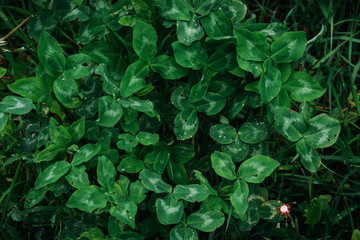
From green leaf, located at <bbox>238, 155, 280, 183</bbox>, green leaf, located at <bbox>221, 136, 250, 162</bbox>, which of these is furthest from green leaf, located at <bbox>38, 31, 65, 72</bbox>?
green leaf, located at <bbox>238, 155, 280, 183</bbox>

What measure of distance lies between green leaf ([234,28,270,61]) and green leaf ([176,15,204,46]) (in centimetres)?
21

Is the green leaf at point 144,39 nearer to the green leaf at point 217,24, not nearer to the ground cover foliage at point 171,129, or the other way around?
the ground cover foliage at point 171,129

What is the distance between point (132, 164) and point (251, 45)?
3.02 ft

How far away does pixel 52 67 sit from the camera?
82.7 inches

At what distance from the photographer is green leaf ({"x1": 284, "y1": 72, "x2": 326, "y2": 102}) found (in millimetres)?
2041

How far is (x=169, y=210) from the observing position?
1.98m

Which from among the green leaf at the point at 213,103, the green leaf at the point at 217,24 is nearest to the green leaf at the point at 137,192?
the green leaf at the point at 213,103

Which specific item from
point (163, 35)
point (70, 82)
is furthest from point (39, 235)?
point (163, 35)

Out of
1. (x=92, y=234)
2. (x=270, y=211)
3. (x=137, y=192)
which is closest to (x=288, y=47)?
(x=270, y=211)

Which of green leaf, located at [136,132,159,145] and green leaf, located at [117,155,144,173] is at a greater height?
green leaf, located at [136,132,159,145]

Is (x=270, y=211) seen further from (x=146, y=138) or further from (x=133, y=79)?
(x=133, y=79)

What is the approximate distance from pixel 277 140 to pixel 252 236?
62 centimetres

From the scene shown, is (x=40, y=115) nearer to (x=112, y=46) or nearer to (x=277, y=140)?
(x=112, y=46)

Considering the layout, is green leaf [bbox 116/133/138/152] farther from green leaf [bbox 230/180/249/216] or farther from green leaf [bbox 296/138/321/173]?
green leaf [bbox 296/138/321/173]
